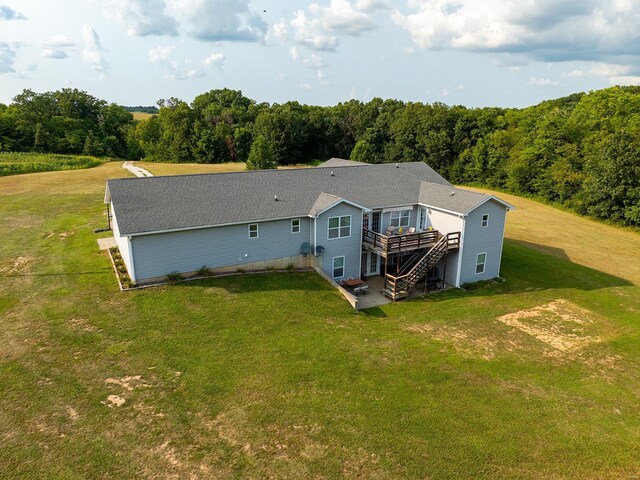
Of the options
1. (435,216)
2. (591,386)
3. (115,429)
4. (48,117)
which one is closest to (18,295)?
(115,429)

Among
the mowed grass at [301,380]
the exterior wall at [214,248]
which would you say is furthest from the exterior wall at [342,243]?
the mowed grass at [301,380]

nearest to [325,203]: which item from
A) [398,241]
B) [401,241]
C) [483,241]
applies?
[398,241]

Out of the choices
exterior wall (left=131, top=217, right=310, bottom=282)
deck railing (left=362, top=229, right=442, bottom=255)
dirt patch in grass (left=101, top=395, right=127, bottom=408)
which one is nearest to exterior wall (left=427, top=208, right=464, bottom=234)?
deck railing (left=362, top=229, right=442, bottom=255)

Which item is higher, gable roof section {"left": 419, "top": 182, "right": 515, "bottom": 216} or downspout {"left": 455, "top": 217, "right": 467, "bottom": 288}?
gable roof section {"left": 419, "top": 182, "right": 515, "bottom": 216}

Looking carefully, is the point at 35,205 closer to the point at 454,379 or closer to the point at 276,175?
the point at 276,175

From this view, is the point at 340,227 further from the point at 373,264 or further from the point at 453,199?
the point at 453,199

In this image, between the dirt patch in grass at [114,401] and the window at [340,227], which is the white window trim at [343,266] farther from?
the dirt patch in grass at [114,401]

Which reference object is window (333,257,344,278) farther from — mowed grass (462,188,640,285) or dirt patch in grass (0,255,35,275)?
mowed grass (462,188,640,285)
